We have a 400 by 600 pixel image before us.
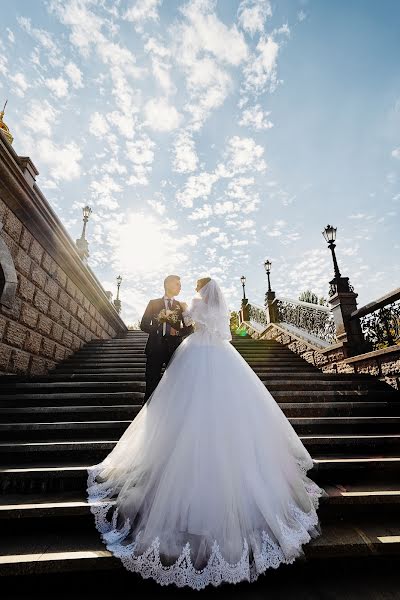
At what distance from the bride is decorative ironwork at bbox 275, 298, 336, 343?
6.40 metres

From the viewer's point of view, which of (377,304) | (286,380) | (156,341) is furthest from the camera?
(377,304)

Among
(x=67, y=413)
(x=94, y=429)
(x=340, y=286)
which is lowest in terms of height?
(x=94, y=429)

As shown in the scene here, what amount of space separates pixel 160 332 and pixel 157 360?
1.32 feet

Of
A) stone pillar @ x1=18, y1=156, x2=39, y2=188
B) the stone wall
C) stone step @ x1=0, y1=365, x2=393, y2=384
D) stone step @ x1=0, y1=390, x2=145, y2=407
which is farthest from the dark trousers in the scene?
stone pillar @ x1=18, y1=156, x2=39, y2=188

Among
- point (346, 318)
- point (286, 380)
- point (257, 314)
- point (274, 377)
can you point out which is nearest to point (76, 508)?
point (286, 380)

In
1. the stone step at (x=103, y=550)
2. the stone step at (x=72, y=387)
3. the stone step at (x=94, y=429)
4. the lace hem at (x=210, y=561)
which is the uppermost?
the stone step at (x=72, y=387)

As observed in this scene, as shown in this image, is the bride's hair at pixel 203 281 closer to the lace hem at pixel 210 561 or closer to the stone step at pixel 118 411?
the stone step at pixel 118 411

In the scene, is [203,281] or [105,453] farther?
[203,281]

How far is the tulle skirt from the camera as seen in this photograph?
179 centimetres

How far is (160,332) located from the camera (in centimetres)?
414

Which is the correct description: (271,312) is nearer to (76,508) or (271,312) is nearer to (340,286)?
(340,286)

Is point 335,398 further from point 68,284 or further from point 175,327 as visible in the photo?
point 68,284

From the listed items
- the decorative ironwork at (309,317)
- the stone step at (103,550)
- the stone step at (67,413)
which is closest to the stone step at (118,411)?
the stone step at (67,413)

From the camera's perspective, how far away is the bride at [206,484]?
1.79m
